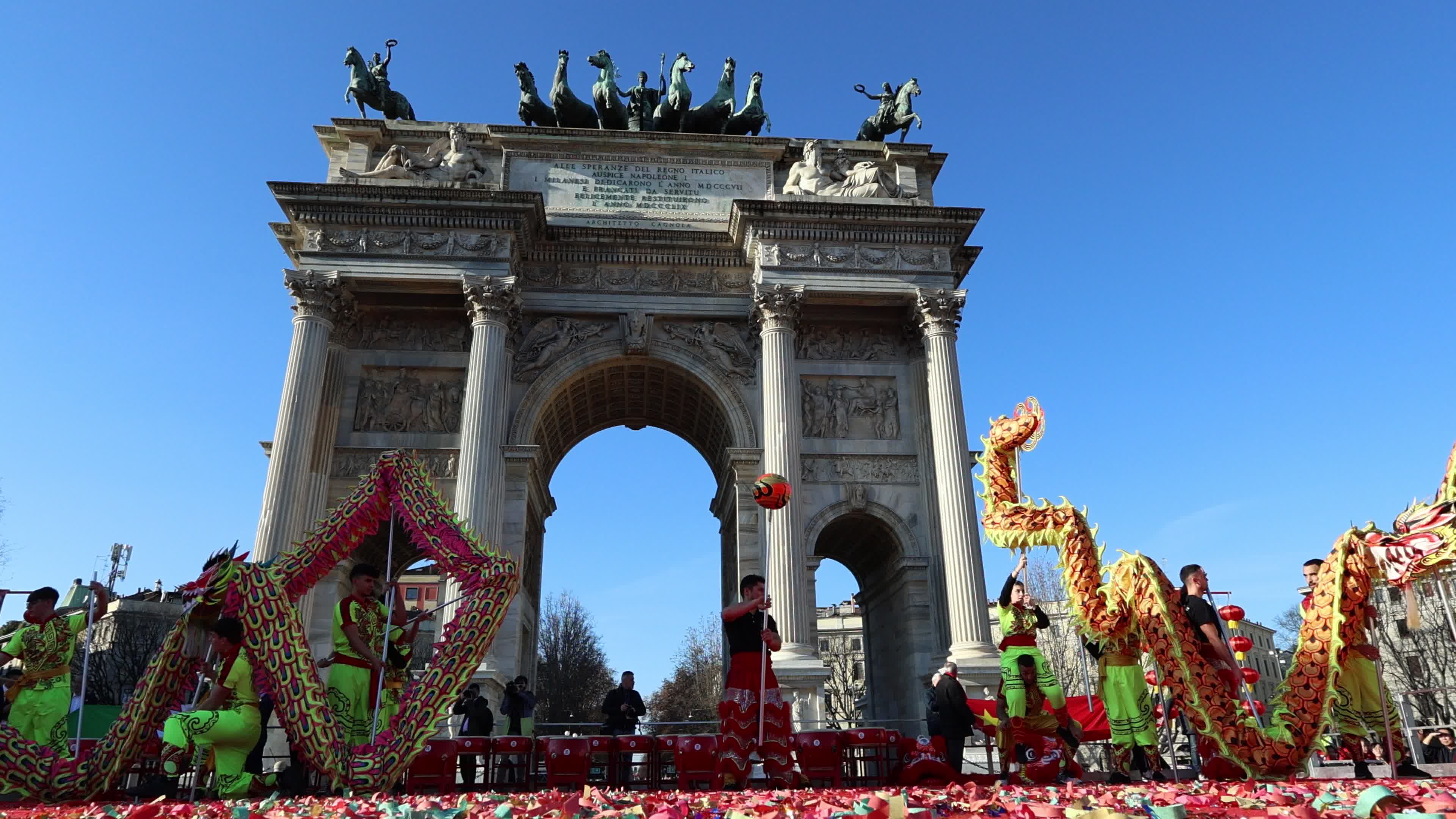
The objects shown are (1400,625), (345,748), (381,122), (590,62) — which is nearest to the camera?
(345,748)

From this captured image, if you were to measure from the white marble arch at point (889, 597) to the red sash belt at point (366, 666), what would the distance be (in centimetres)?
1295

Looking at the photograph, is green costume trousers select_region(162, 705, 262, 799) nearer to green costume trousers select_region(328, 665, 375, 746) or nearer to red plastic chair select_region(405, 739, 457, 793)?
green costume trousers select_region(328, 665, 375, 746)

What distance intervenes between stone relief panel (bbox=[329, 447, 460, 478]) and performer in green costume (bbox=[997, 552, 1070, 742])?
48.5ft

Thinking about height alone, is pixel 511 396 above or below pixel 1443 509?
above

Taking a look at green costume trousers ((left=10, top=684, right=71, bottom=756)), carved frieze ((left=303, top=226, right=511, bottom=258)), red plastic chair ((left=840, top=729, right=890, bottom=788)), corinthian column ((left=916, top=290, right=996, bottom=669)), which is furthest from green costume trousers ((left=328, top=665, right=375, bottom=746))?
carved frieze ((left=303, top=226, right=511, bottom=258))

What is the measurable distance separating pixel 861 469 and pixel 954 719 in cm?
1185

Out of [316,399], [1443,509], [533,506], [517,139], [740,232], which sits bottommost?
[1443,509]

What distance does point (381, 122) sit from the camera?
946 inches

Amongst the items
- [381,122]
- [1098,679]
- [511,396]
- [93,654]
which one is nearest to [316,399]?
[511,396]

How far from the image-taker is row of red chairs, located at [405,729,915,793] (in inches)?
395

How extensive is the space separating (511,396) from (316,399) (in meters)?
4.51

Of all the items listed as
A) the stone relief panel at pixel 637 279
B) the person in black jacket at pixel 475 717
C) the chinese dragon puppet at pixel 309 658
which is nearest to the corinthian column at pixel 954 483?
the stone relief panel at pixel 637 279

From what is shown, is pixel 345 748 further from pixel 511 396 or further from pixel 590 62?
pixel 590 62

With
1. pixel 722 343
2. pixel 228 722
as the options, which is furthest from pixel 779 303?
pixel 228 722
